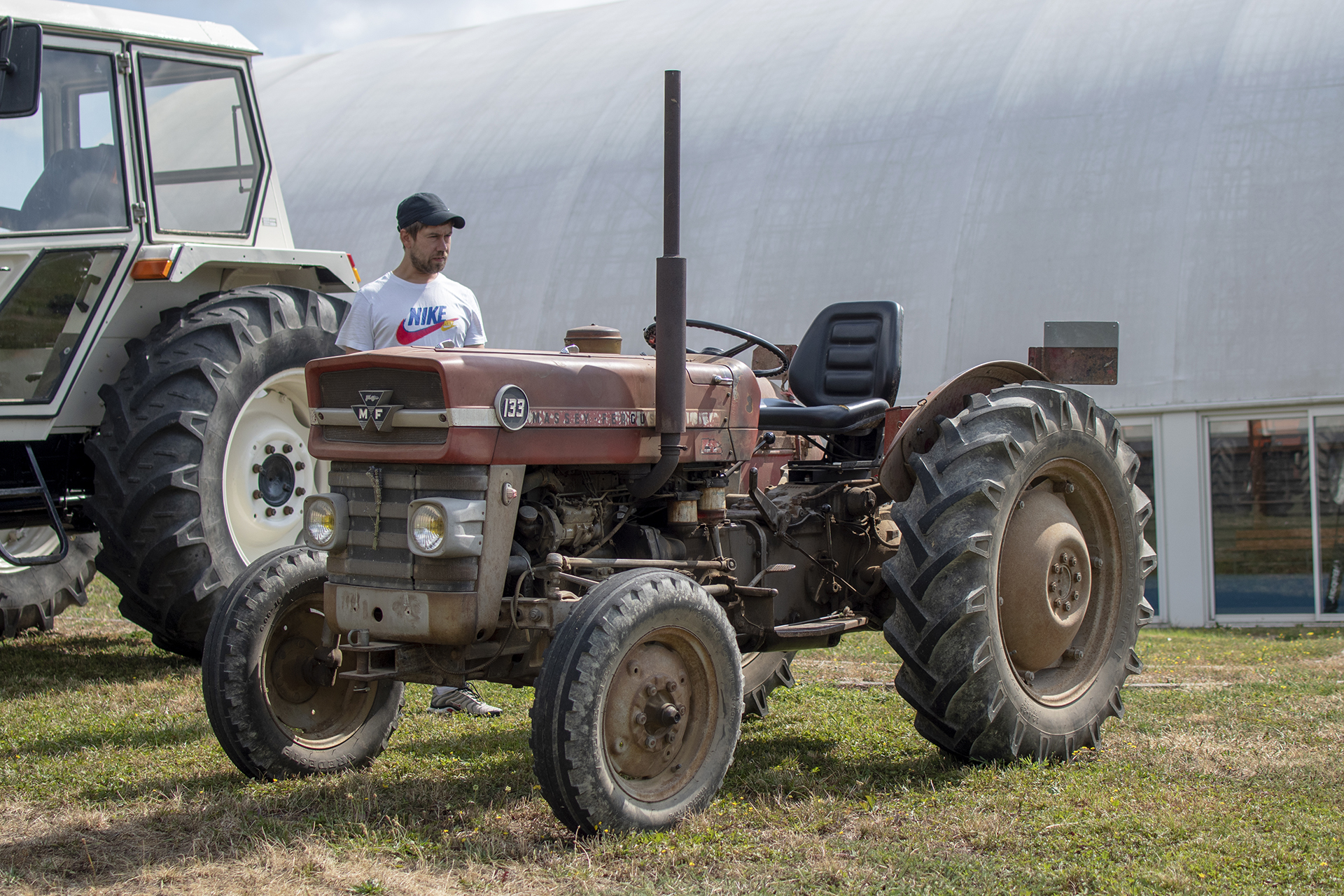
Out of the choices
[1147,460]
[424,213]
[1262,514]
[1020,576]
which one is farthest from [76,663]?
[1262,514]

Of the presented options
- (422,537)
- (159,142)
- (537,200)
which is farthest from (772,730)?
(537,200)

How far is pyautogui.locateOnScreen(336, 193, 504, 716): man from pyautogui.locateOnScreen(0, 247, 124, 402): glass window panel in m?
1.83

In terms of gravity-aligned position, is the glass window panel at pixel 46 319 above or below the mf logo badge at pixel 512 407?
above

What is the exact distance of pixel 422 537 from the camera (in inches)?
145

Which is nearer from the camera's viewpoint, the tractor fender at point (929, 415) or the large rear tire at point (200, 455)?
the tractor fender at point (929, 415)

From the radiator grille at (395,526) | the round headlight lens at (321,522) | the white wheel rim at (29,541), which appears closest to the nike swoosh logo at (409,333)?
the radiator grille at (395,526)

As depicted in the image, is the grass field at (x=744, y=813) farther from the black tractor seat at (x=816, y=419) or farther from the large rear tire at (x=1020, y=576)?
the black tractor seat at (x=816, y=419)

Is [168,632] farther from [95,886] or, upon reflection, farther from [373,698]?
[95,886]

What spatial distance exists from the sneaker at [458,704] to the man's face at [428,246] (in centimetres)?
180

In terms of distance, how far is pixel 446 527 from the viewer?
3654 mm

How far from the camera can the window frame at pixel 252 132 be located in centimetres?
629

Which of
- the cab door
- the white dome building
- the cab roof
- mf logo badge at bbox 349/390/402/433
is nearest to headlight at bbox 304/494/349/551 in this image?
mf logo badge at bbox 349/390/402/433

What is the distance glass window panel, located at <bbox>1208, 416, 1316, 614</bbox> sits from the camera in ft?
33.4

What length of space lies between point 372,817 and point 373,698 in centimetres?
78
